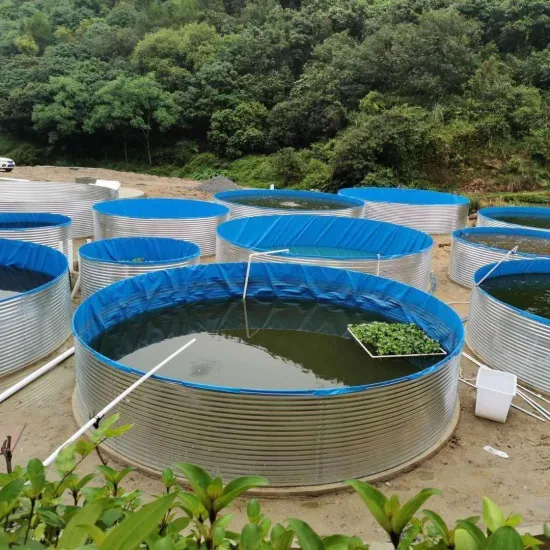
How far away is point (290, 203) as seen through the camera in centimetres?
1748

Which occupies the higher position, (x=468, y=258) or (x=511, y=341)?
(x=511, y=341)

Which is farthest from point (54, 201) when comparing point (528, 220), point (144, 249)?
point (528, 220)

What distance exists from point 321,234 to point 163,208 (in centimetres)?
493

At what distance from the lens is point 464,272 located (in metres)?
11.3

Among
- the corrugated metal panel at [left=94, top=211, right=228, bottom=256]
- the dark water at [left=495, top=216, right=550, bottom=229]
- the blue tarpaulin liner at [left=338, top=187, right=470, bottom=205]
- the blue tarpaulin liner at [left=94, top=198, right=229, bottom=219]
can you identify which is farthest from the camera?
the blue tarpaulin liner at [left=338, top=187, right=470, bottom=205]

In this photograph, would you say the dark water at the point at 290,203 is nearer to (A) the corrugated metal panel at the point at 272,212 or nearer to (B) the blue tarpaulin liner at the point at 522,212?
(A) the corrugated metal panel at the point at 272,212

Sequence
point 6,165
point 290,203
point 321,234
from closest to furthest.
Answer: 1. point 321,234
2. point 290,203
3. point 6,165

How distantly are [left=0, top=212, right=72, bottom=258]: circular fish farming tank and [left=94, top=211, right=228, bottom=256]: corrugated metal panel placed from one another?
34.3 inches

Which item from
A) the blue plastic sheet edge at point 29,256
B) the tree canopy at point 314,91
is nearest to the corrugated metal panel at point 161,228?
the blue plastic sheet edge at point 29,256

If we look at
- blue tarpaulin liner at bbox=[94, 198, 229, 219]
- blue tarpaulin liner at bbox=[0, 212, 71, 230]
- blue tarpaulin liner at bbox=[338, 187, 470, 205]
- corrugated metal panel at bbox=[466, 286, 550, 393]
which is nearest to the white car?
blue tarpaulin liner at bbox=[94, 198, 229, 219]

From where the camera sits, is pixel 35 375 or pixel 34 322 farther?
pixel 34 322

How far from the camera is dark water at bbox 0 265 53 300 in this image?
9211 millimetres

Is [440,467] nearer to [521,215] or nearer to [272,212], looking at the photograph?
[272,212]

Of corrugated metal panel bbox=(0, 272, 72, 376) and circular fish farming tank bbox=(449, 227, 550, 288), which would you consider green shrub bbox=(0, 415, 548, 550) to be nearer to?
corrugated metal panel bbox=(0, 272, 72, 376)
